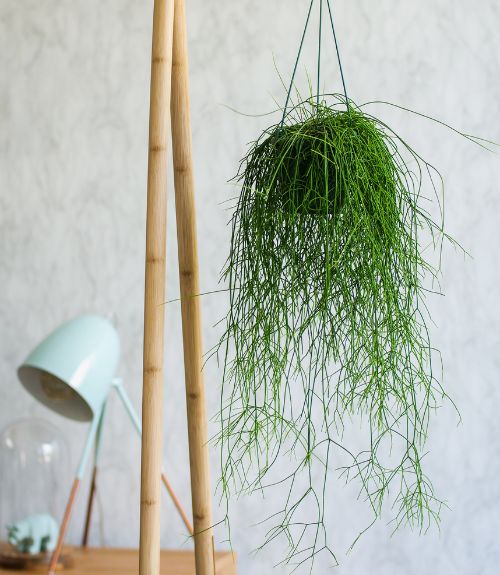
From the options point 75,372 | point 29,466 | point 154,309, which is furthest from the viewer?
point 29,466

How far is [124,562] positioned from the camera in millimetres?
1864

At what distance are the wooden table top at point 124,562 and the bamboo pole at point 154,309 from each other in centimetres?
84

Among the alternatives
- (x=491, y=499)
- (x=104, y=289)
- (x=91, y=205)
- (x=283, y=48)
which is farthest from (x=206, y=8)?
(x=491, y=499)

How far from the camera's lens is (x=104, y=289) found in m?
2.10

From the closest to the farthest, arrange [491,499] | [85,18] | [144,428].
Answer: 1. [144,428]
2. [491,499]
3. [85,18]

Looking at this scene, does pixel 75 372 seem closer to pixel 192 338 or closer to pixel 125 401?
pixel 125 401

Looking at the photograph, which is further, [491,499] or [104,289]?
[104,289]

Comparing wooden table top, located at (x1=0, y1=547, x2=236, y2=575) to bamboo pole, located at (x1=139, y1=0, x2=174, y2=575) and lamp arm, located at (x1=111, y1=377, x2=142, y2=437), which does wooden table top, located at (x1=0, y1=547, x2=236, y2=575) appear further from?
bamboo pole, located at (x1=139, y1=0, x2=174, y2=575)

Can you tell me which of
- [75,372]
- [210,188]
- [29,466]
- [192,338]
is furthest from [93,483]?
[192,338]

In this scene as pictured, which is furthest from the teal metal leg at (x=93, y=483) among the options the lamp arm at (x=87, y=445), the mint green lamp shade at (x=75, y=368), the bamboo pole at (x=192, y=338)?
the bamboo pole at (x=192, y=338)

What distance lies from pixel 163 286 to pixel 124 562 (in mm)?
1134

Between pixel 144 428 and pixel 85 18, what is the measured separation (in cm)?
151

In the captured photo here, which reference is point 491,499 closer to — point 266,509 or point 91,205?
point 266,509

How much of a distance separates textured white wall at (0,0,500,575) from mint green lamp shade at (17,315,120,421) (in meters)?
0.28
